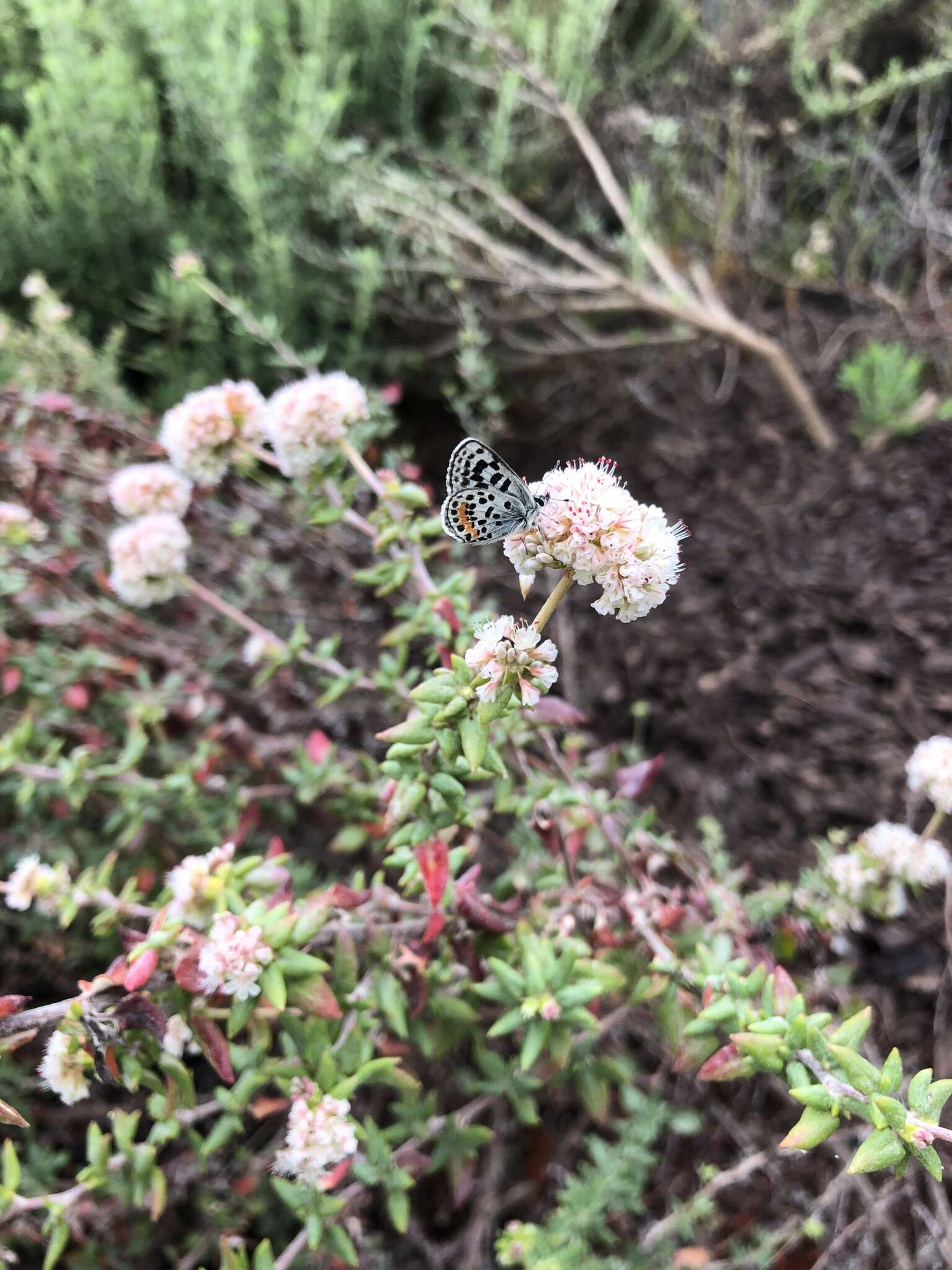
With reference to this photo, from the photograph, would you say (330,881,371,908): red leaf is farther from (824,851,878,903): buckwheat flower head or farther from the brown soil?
the brown soil

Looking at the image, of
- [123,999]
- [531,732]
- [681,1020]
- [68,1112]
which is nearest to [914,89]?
[531,732]

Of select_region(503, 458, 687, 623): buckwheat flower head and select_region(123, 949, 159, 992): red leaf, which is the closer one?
select_region(503, 458, 687, 623): buckwheat flower head

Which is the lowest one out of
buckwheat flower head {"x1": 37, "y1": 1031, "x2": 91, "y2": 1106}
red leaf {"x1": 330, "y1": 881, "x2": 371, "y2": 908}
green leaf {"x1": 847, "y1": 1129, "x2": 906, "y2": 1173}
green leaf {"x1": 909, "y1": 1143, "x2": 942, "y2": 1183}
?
green leaf {"x1": 909, "y1": 1143, "x2": 942, "y2": 1183}

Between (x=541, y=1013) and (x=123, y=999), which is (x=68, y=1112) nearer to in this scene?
(x=123, y=999)

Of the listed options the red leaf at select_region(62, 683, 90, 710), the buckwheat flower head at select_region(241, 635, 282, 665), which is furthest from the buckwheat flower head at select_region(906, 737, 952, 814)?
the red leaf at select_region(62, 683, 90, 710)

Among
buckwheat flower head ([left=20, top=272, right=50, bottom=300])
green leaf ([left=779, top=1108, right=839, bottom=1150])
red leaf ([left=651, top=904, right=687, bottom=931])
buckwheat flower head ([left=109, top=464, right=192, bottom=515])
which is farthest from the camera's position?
buckwheat flower head ([left=20, top=272, right=50, bottom=300])

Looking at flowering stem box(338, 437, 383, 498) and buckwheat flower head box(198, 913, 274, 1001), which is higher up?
flowering stem box(338, 437, 383, 498)

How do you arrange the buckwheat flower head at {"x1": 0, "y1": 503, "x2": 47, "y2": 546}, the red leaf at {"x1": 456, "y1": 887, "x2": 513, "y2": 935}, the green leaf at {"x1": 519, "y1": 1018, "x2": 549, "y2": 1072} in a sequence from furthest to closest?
the buckwheat flower head at {"x1": 0, "y1": 503, "x2": 47, "y2": 546} → the red leaf at {"x1": 456, "y1": 887, "x2": 513, "y2": 935} → the green leaf at {"x1": 519, "y1": 1018, "x2": 549, "y2": 1072}

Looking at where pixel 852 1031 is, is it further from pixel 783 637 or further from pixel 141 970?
pixel 783 637
